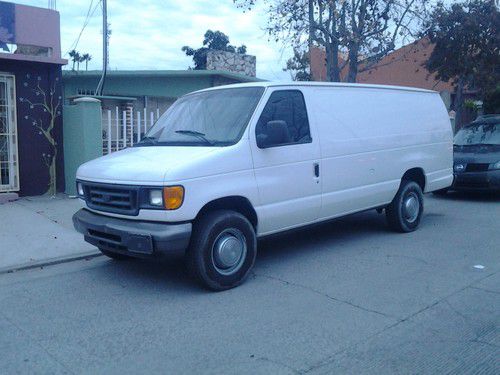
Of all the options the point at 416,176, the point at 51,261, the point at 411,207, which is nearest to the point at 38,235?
the point at 51,261

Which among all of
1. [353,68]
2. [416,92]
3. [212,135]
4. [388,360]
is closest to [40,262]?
[212,135]

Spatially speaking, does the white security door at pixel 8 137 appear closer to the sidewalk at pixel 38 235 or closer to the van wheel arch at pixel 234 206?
the sidewalk at pixel 38 235

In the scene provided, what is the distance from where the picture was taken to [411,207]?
819 centimetres

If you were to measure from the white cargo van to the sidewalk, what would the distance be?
36.2 inches

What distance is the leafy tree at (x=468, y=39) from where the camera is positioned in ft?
53.0

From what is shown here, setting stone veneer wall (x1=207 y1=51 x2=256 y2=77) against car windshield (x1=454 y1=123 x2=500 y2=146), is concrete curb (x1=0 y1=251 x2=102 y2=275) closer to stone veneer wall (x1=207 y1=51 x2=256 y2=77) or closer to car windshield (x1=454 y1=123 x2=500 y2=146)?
car windshield (x1=454 y1=123 x2=500 y2=146)

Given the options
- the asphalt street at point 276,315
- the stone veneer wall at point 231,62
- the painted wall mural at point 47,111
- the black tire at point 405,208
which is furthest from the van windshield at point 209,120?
the stone veneer wall at point 231,62

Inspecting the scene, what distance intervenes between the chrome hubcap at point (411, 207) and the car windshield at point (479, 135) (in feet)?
14.8

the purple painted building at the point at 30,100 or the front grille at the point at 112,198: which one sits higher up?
the purple painted building at the point at 30,100

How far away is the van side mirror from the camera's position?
18.8 feet

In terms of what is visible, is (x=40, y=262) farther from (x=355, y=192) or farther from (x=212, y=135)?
Answer: (x=355, y=192)

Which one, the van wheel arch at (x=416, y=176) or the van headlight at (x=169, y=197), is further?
the van wheel arch at (x=416, y=176)

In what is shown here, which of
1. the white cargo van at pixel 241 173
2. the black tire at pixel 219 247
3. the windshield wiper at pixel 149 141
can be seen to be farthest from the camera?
the windshield wiper at pixel 149 141

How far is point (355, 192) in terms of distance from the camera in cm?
709
